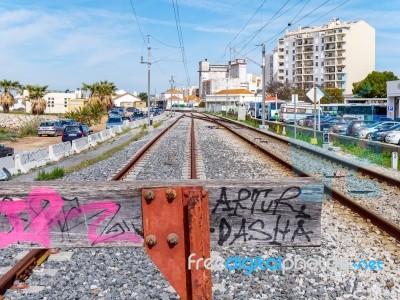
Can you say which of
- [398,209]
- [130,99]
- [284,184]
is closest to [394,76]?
[130,99]

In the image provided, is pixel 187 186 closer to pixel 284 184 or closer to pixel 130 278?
pixel 284 184

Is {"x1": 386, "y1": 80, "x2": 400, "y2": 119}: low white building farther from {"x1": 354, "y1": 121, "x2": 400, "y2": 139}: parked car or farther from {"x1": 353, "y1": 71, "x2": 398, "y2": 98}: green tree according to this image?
{"x1": 353, "y1": 71, "x2": 398, "y2": 98}: green tree

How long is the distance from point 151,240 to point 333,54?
→ 13273cm

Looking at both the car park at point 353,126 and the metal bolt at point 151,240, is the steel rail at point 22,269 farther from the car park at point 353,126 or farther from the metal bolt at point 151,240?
the car park at point 353,126

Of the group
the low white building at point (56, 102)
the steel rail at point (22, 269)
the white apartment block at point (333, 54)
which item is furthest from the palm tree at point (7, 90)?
the steel rail at point (22, 269)

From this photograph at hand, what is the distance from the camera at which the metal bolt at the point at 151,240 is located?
2.11 m

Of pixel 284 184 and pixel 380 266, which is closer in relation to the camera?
pixel 284 184

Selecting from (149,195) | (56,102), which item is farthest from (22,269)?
(56,102)

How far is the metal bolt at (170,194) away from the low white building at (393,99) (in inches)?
2159

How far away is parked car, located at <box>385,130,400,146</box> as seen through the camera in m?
28.9

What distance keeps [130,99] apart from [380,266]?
17976 centimetres

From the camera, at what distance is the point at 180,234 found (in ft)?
6.93

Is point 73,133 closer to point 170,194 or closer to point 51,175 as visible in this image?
point 51,175

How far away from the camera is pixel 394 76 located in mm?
112875
